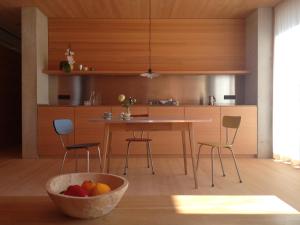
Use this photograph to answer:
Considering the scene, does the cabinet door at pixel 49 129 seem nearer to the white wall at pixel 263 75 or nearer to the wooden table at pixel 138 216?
the white wall at pixel 263 75

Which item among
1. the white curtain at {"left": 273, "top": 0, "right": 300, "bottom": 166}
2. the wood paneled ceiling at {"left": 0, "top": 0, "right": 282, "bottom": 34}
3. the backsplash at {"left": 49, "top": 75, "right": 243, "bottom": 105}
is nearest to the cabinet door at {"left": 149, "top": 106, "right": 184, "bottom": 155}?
the backsplash at {"left": 49, "top": 75, "right": 243, "bottom": 105}

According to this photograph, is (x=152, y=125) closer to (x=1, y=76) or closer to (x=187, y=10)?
(x=187, y=10)

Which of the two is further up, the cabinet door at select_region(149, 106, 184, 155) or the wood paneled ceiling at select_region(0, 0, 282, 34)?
the wood paneled ceiling at select_region(0, 0, 282, 34)

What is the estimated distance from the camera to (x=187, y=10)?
563cm

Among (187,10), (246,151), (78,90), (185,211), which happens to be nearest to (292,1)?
(187,10)

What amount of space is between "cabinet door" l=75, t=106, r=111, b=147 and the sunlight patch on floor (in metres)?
4.61

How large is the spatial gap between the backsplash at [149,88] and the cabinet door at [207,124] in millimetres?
672

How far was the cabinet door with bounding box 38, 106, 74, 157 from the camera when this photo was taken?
5.46 m

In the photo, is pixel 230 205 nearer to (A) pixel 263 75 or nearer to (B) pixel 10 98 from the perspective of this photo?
(A) pixel 263 75

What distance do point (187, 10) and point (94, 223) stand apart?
17.6ft

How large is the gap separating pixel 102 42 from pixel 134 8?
1.03m

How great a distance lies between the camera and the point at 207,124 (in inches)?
218

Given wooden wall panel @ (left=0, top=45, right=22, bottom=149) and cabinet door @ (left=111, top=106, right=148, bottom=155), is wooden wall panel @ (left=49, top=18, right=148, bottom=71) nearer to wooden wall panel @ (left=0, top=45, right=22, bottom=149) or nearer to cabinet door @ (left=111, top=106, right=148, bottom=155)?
cabinet door @ (left=111, top=106, right=148, bottom=155)

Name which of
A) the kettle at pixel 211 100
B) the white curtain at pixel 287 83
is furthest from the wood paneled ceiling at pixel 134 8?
the kettle at pixel 211 100
